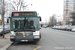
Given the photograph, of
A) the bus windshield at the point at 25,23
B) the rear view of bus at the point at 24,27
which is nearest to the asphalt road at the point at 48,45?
the rear view of bus at the point at 24,27

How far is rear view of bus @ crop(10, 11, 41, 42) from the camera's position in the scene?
7844mm

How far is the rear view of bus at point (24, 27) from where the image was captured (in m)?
7.84

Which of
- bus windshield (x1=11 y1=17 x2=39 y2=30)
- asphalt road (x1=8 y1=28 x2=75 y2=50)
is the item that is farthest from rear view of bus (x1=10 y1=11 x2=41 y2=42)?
asphalt road (x1=8 y1=28 x2=75 y2=50)

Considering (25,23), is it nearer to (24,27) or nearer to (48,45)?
(24,27)

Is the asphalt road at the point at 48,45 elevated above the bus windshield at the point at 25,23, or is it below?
below

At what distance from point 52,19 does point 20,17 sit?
264 ft

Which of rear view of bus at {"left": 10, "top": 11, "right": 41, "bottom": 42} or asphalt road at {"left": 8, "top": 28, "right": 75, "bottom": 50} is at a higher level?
rear view of bus at {"left": 10, "top": 11, "right": 41, "bottom": 42}

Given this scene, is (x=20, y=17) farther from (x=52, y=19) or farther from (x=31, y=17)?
(x=52, y=19)

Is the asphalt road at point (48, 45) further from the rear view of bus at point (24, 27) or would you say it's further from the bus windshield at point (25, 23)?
the bus windshield at point (25, 23)

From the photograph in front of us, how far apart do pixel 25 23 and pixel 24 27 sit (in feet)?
1.20

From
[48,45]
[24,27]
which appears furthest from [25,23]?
[48,45]

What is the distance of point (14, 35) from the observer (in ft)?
25.9

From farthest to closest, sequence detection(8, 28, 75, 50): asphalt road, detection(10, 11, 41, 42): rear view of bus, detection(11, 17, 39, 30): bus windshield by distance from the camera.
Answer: detection(11, 17, 39, 30): bus windshield → detection(10, 11, 41, 42): rear view of bus → detection(8, 28, 75, 50): asphalt road

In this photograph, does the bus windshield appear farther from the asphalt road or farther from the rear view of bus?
the asphalt road
